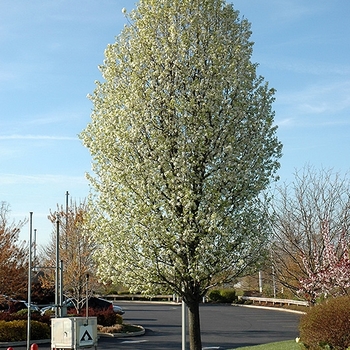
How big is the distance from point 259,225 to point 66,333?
4.68 metres

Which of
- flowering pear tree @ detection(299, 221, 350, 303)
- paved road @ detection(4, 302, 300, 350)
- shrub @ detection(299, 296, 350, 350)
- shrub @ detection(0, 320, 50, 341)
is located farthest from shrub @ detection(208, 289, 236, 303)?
shrub @ detection(299, 296, 350, 350)

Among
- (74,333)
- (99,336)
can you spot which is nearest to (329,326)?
(74,333)

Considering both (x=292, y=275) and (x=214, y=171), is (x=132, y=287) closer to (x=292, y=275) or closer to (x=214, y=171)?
(x=214, y=171)

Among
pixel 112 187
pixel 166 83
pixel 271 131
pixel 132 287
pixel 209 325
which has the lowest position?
pixel 209 325

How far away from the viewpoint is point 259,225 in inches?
522

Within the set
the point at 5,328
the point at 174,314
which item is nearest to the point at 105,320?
the point at 5,328

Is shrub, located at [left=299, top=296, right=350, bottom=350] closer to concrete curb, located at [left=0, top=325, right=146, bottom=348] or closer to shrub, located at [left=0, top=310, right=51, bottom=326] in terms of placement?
concrete curb, located at [left=0, top=325, right=146, bottom=348]

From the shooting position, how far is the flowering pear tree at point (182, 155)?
40.7ft

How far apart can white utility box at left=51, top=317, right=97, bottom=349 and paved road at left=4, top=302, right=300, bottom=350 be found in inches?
387

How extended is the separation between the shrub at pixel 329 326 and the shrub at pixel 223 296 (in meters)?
38.8

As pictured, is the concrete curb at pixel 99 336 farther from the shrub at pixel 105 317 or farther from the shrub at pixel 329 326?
the shrub at pixel 329 326

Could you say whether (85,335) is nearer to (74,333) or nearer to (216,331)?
(74,333)

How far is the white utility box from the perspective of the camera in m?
11.8

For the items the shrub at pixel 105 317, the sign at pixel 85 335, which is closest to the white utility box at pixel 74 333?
the sign at pixel 85 335
